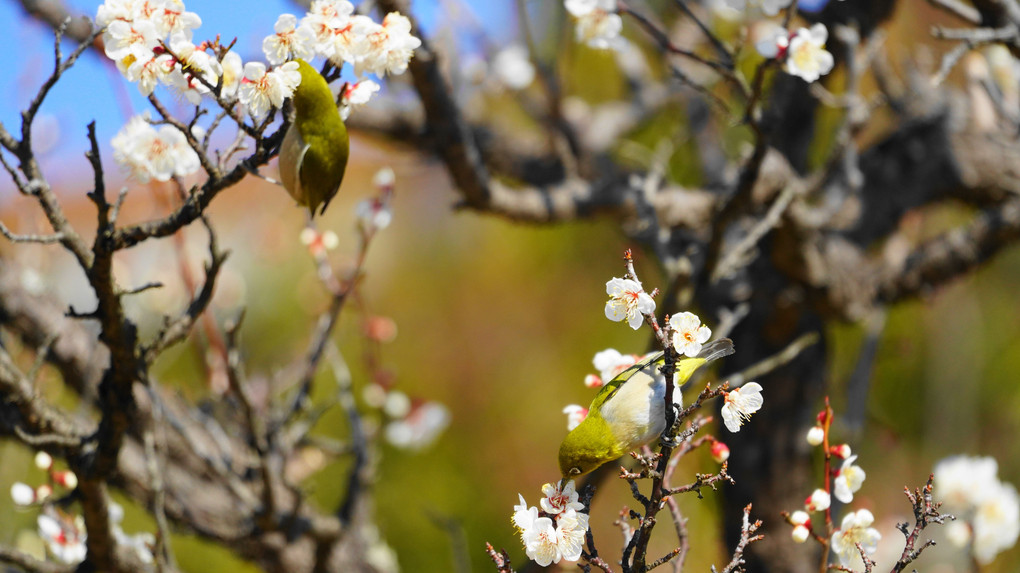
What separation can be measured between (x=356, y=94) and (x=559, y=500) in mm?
386

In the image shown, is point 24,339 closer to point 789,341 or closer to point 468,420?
point 789,341

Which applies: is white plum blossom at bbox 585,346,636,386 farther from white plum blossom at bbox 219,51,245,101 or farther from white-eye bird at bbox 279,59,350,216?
white plum blossom at bbox 219,51,245,101

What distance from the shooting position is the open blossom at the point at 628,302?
0.55 meters

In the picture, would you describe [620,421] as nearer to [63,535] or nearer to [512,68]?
[63,535]

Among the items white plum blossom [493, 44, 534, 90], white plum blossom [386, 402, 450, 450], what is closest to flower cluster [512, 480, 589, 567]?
white plum blossom [386, 402, 450, 450]


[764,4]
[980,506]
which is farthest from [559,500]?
[980,506]

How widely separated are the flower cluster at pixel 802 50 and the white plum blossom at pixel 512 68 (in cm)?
110

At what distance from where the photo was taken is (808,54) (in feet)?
2.77

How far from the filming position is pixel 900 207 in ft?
5.40

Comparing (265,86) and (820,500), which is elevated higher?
(820,500)

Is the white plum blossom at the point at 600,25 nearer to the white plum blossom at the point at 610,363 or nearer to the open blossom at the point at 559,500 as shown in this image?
the white plum blossom at the point at 610,363

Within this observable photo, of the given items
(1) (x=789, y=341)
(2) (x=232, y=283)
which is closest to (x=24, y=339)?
(2) (x=232, y=283)

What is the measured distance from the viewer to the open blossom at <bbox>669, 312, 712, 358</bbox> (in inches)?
22.2

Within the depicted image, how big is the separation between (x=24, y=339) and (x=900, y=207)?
70.4 inches
